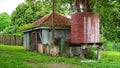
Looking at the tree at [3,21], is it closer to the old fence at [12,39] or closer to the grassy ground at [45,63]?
the old fence at [12,39]

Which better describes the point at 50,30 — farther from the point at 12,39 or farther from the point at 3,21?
the point at 3,21

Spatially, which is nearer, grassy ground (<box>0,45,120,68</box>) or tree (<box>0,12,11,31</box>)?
grassy ground (<box>0,45,120,68</box>)

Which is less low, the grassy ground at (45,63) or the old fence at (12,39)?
the old fence at (12,39)

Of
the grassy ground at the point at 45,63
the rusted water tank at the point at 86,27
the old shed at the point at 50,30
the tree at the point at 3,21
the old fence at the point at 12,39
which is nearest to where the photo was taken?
the grassy ground at the point at 45,63

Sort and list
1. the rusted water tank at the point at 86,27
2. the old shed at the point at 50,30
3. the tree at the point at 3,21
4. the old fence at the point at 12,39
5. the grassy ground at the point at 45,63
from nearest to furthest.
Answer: the grassy ground at the point at 45,63, the rusted water tank at the point at 86,27, the old shed at the point at 50,30, the old fence at the point at 12,39, the tree at the point at 3,21

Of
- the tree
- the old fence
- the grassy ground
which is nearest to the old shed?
the grassy ground

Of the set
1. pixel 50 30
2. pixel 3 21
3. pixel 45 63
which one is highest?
pixel 3 21

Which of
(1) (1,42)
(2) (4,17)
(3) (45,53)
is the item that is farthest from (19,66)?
(2) (4,17)

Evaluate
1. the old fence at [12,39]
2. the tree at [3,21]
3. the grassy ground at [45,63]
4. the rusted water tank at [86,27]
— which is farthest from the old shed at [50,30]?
the tree at [3,21]

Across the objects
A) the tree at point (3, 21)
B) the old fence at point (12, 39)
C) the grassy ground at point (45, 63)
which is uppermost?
the tree at point (3, 21)

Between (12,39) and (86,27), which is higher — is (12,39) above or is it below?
below

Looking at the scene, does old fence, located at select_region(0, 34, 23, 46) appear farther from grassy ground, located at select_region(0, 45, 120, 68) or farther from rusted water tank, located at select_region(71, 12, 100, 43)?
grassy ground, located at select_region(0, 45, 120, 68)

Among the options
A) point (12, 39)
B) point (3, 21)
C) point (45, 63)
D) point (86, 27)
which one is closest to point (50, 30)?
point (86, 27)

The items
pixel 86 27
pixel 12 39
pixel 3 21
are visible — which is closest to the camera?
pixel 86 27
